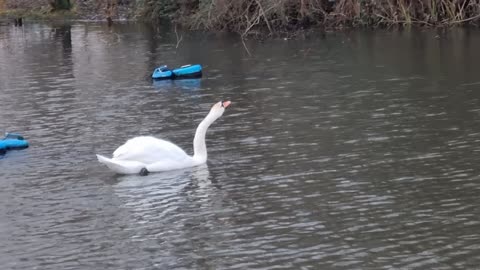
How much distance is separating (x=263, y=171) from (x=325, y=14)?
1098 inches

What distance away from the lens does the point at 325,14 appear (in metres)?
43.7

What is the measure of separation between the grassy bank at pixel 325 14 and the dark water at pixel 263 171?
27.2ft

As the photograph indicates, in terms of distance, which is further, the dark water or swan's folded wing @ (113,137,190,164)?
swan's folded wing @ (113,137,190,164)

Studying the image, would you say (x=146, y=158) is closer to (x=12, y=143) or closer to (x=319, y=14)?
(x=12, y=143)

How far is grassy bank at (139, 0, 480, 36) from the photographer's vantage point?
40.7m

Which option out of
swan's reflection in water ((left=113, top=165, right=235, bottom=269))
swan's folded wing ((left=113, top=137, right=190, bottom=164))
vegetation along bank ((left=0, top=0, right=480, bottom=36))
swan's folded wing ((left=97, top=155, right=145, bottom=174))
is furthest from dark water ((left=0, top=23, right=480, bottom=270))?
vegetation along bank ((left=0, top=0, right=480, bottom=36))

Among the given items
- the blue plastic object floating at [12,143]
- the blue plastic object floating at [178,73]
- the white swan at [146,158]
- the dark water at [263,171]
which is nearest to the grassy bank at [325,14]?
the dark water at [263,171]

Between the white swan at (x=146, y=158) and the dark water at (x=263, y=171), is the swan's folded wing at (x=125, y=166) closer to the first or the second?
the white swan at (x=146, y=158)

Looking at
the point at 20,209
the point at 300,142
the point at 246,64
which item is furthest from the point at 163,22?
the point at 20,209

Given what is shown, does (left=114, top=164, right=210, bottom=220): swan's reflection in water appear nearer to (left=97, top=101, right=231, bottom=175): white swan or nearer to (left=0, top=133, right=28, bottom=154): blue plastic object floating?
(left=97, top=101, right=231, bottom=175): white swan

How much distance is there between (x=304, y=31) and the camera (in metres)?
42.9

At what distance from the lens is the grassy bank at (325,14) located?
4069 centimetres

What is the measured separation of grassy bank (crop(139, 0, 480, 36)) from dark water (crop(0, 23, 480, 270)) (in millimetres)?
8295

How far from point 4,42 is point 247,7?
40.6ft
